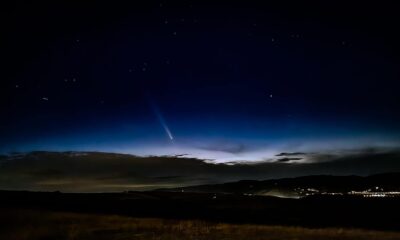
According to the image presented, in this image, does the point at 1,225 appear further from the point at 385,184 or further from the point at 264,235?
the point at 385,184

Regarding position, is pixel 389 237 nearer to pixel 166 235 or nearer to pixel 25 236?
pixel 166 235

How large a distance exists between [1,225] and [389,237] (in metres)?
25.1

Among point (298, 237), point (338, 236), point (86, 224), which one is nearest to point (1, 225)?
point (86, 224)

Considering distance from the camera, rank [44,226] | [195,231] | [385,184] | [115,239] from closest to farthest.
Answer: [115,239]
[195,231]
[44,226]
[385,184]

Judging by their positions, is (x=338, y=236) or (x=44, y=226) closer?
(x=338, y=236)

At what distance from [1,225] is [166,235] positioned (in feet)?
43.9

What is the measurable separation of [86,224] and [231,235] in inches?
478

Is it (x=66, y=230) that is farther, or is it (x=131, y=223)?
(x=131, y=223)

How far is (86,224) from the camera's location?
3506 cm

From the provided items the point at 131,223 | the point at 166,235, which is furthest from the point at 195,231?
A: the point at 131,223

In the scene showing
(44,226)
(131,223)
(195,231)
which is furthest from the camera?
(131,223)

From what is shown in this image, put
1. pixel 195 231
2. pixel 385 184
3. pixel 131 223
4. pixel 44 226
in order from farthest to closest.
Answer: pixel 385 184, pixel 131 223, pixel 44 226, pixel 195 231

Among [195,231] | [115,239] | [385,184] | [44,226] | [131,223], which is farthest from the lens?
[385,184]

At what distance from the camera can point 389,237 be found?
26.9m
